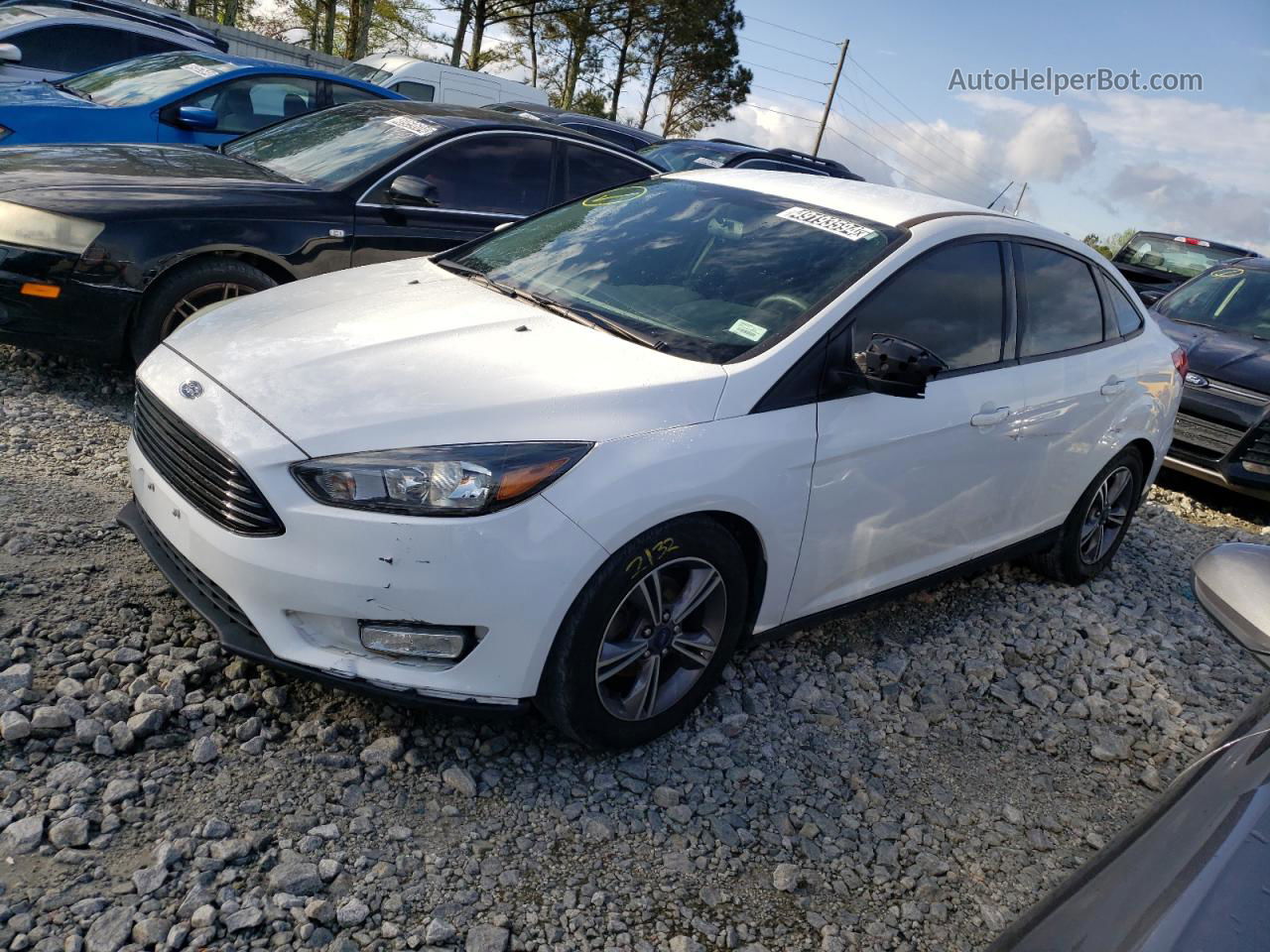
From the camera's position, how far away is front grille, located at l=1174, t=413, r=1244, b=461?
6.94 metres

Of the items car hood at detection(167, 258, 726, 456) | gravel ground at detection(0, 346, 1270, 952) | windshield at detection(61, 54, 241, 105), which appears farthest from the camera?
windshield at detection(61, 54, 241, 105)

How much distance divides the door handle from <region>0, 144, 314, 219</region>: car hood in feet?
11.7

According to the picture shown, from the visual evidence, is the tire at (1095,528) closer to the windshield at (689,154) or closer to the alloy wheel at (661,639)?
the alloy wheel at (661,639)

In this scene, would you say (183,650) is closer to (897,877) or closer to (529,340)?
(529,340)

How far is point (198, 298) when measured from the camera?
4941mm

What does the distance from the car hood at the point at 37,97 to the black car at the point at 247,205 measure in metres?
1.63

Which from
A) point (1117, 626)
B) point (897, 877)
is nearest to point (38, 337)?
point (897, 877)

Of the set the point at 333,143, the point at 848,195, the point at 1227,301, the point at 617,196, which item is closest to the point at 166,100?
the point at 333,143

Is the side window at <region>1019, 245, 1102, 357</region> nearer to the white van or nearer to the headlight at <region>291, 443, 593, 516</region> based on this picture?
the headlight at <region>291, 443, 593, 516</region>

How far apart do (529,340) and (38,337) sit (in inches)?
111

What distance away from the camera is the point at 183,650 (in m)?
3.12

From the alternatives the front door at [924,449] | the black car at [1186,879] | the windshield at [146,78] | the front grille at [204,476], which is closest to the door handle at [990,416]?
the front door at [924,449]

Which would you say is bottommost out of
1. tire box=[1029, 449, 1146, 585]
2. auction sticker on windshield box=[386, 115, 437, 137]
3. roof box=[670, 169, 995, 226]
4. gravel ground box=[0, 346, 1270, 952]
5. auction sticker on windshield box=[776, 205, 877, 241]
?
gravel ground box=[0, 346, 1270, 952]

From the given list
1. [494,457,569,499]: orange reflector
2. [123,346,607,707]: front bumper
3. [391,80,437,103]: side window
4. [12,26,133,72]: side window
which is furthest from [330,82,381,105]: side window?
[391,80,437,103]: side window
